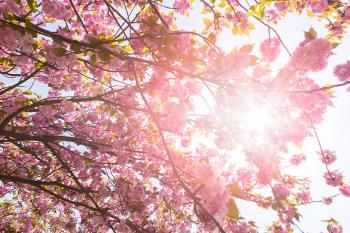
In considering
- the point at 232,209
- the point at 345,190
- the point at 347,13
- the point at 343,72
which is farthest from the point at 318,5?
the point at 232,209

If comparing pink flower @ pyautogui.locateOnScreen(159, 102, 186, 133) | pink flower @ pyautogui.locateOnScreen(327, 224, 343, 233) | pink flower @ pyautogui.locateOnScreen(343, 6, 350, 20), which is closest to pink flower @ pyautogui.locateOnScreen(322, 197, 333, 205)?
pink flower @ pyautogui.locateOnScreen(327, 224, 343, 233)

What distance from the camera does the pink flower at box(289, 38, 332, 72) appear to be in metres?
3.28

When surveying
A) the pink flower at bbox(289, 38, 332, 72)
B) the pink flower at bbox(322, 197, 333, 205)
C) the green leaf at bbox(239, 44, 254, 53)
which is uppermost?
the pink flower at bbox(322, 197, 333, 205)

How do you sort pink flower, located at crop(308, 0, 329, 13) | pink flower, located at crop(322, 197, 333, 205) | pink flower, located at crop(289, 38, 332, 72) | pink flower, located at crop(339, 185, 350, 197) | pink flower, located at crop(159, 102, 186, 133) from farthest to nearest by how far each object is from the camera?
pink flower, located at crop(322, 197, 333, 205), pink flower, located at crop(339, 185, 350, 197), pink flower, located at crop(308, 0, 329, 13), pink flower, located at crop(159, 102, 186, 133), pink flower, located at crop(289, 38, 332, 72)

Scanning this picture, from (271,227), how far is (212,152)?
103 inches

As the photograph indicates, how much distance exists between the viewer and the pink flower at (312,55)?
3279 mm

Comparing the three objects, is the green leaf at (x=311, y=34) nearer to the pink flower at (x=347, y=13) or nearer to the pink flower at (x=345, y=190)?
the pink flower at (x=347, y=13)

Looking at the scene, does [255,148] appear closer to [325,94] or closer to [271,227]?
[325,94]

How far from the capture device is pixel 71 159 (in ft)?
25.0

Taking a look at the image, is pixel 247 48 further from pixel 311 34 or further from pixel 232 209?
pixel 232 209

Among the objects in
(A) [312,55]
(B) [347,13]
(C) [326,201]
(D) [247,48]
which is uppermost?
(B) [347,13]

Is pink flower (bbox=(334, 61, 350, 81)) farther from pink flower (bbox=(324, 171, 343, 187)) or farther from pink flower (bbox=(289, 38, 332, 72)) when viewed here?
pink flower (bbox=(324, 171, 343, 187))

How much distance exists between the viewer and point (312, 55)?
3.31m

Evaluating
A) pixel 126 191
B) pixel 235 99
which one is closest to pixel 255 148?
pixel 235 99
